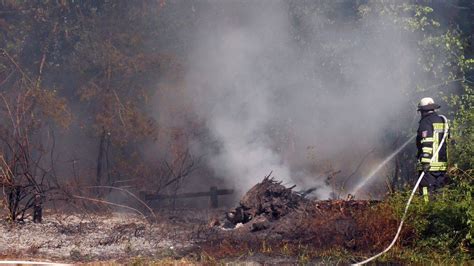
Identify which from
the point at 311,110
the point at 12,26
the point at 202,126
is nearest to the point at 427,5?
the point at 311,110

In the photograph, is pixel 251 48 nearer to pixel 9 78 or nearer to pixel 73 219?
pixel 9 78

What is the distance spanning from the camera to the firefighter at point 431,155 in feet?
30.4

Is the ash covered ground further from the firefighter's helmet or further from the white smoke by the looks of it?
the white smoke

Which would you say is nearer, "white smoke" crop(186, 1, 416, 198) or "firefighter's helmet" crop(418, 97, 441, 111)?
"firefighter's helmet" crop(418, 97, 441, 111)

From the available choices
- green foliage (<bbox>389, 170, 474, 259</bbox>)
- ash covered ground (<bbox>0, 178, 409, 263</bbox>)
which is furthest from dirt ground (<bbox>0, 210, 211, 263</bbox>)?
green foliage (<bbox>389, 170, 474, 259</bbox>)

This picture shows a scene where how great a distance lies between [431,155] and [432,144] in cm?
16

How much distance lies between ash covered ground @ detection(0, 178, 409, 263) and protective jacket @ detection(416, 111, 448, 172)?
1010 millimetres

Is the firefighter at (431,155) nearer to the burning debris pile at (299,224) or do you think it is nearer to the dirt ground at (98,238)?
the burning debris pile at (299,224)

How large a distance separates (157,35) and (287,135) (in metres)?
4.28

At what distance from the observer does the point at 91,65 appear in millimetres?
16375

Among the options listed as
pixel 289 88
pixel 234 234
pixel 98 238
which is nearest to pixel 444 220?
pixel 234 234

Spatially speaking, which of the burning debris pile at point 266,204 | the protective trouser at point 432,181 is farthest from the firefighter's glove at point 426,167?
the burning debris pile at point 266,204

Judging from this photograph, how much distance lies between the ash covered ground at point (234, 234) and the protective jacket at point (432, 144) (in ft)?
3.31

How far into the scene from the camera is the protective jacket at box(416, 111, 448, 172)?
9273 millimetres
